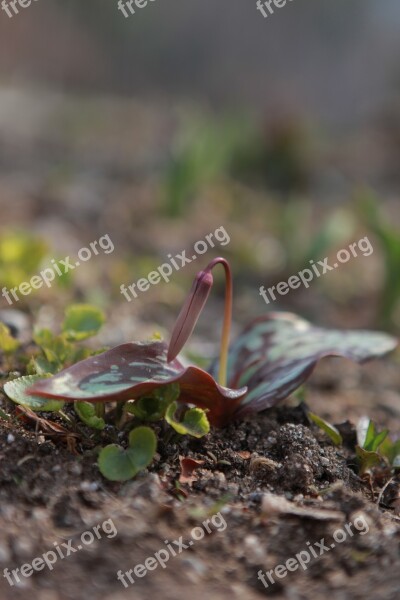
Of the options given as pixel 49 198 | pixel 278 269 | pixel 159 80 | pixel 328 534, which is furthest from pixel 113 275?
pixel 159 80

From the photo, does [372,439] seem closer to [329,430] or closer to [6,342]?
[329,430]

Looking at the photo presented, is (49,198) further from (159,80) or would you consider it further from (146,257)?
(159,80)

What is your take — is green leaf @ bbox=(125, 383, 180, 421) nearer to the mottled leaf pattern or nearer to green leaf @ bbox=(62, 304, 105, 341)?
the mottled leaf pattern

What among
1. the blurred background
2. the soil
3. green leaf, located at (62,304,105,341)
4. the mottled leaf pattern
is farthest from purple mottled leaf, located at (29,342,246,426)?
the blurred background

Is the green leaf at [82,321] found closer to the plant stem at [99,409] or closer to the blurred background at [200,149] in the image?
the plant stem at [99,409]

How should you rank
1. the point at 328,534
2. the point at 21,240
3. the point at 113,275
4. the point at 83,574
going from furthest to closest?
1. the point at 113,275
2. the point at 21,240
3. the point at 328,534
4. the point at 83,574

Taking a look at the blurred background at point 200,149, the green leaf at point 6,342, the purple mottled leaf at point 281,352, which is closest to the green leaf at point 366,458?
the purple mottled leaf at point 281,352

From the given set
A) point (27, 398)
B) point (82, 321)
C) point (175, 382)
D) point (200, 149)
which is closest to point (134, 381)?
point (175, 382)
